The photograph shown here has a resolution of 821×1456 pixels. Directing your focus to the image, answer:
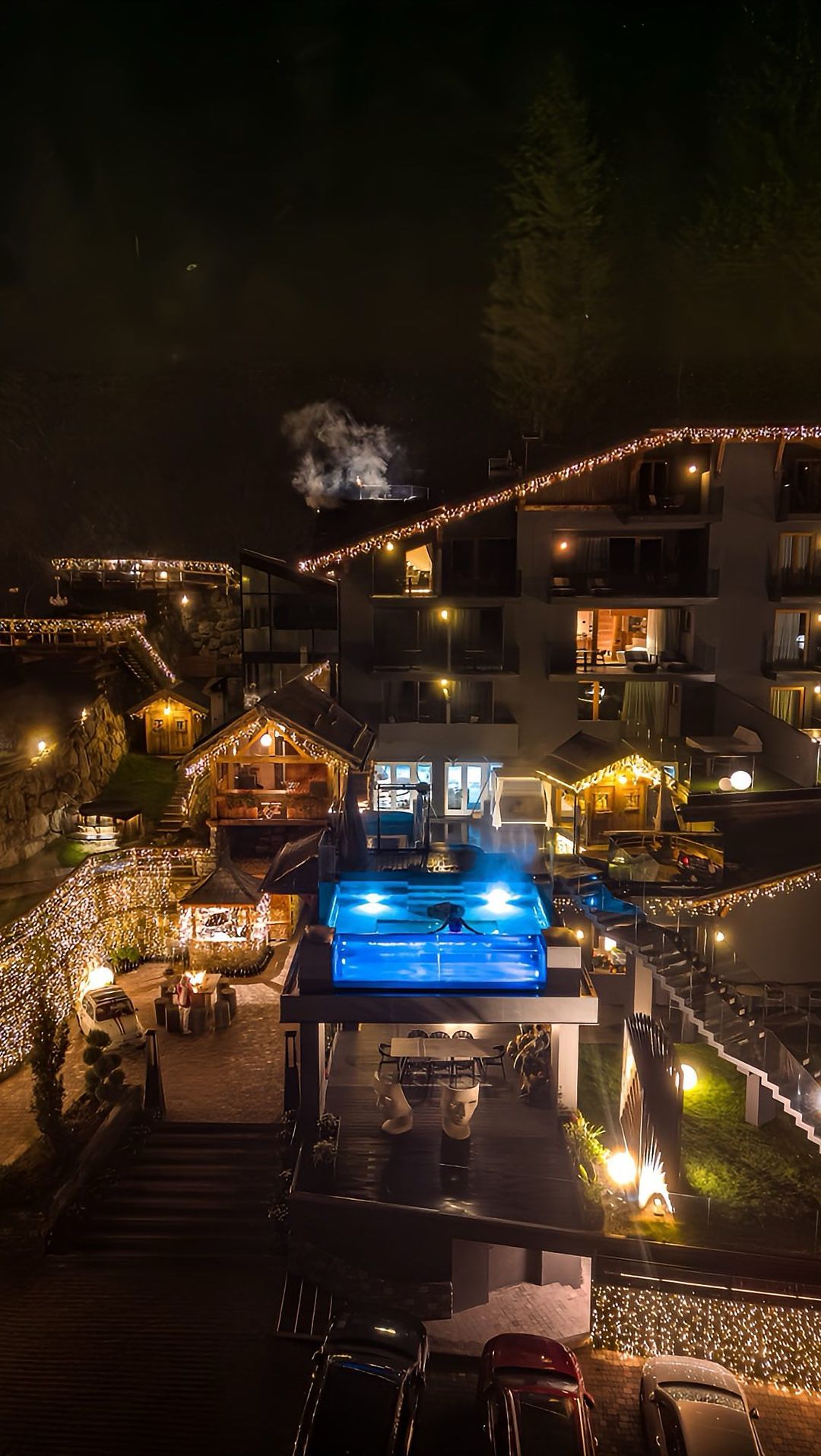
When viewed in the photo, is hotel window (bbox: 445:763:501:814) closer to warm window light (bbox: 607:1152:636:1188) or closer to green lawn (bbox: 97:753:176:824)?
green lawn (bbox: 97:753:176:824)

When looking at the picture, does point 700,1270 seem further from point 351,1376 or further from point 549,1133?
point 351,1376

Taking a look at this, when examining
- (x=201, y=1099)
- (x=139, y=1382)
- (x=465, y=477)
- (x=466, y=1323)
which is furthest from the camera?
(x=465, y=477)

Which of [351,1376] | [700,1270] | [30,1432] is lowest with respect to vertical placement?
[30,1432]

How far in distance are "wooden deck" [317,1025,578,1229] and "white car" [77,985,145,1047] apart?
19.1ft

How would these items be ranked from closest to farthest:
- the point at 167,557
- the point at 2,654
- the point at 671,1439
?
the point at 671,1439 → the point at 2,654 → the point at 167,557

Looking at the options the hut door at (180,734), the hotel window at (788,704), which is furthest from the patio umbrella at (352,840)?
the hut door at (180,734)

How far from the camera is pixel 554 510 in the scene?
2586 cm

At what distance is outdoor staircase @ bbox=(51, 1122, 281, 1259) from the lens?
1484 centimetres

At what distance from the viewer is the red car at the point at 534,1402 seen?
36.8 feet

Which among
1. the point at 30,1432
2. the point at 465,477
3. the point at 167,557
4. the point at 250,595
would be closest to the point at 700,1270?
the point at 30,1432

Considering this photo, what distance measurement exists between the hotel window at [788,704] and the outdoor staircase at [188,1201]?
62.9 feet

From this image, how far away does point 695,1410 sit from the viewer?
11.6 m

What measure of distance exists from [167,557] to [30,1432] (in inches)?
2058

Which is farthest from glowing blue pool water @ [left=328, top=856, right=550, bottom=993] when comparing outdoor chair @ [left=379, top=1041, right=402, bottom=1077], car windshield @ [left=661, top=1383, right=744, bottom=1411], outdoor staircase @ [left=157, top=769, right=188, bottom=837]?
outdoor staircase @ [left=157, top=769, right=188, bottom=837]
